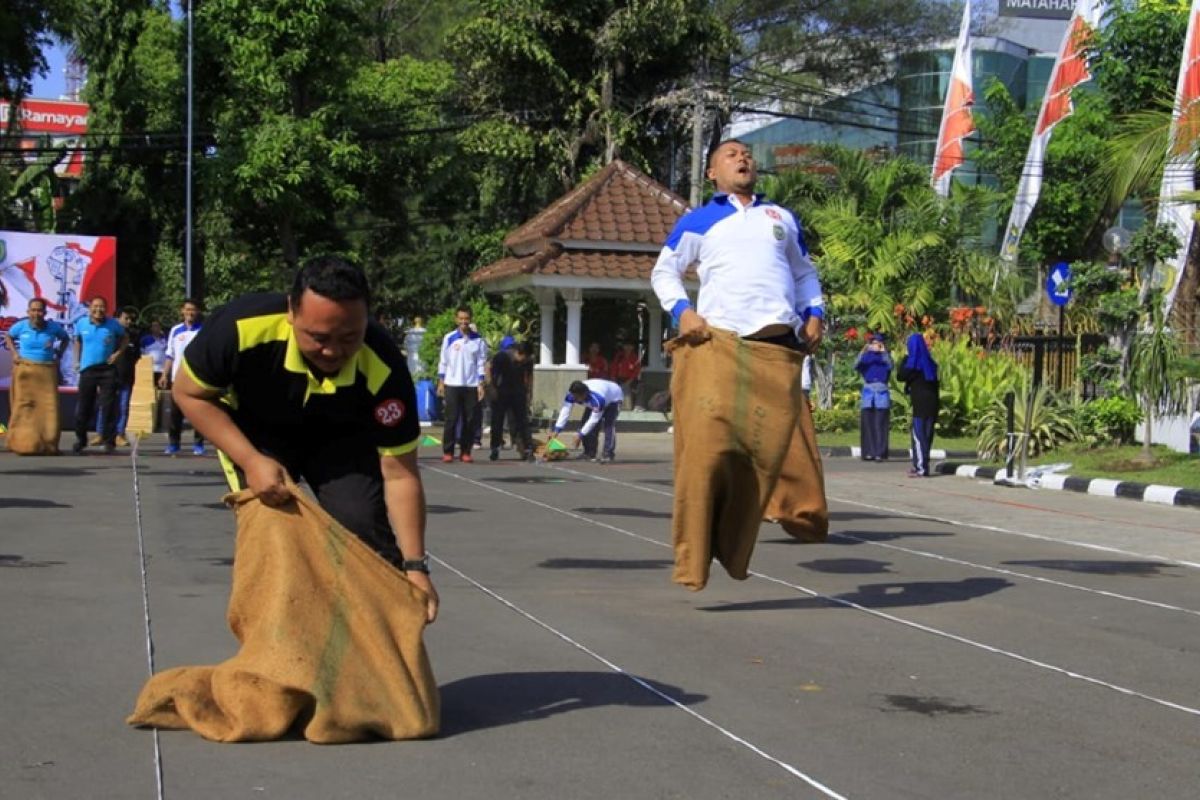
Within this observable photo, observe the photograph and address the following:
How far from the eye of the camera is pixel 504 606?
8.62 m

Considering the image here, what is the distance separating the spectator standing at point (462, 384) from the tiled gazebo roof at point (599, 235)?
10589 millimetres

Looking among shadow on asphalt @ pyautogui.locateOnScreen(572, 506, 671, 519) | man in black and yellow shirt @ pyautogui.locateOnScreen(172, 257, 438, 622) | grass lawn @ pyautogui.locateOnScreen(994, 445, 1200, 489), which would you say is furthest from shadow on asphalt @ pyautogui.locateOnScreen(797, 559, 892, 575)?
grass lawn @ pyautogui.locateOnScreen(994, 445, 1200, 489)

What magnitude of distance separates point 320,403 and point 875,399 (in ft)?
59.8

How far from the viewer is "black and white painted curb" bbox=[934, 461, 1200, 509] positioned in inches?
683

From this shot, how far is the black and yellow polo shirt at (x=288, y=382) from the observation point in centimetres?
558

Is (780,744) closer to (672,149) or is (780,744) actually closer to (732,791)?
(732,791)

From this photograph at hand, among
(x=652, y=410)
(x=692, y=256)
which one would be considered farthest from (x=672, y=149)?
(x=692, y=256)

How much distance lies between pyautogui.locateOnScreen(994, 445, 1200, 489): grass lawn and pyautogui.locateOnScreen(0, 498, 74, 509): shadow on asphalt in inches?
438

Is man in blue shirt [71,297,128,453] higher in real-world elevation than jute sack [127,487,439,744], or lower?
higher

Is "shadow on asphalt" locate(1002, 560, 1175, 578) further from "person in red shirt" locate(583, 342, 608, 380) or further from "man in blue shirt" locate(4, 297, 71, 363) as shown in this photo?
"person in red shirt" locate(583, 342, 608, 380)

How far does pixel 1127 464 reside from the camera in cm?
2016

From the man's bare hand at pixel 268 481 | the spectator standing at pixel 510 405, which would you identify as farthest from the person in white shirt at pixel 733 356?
the spectator standing at pixel 510 405

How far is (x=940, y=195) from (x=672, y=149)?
760 cm

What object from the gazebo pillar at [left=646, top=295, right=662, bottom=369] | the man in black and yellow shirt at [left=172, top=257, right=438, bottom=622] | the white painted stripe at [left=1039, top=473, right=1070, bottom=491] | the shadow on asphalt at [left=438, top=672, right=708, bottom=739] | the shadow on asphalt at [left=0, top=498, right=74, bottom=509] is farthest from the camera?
the gazebo pillar at [left=646, top=295, right=662, bottom=369]
